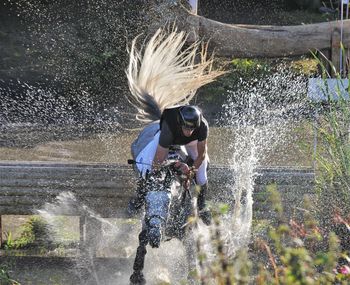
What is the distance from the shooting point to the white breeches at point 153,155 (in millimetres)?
6496

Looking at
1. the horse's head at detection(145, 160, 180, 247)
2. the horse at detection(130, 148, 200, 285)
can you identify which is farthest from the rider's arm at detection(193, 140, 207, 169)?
the horse's head at detection(145, 160, 180, 247)

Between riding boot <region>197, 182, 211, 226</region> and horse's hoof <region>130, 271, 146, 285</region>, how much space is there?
33.7 inches

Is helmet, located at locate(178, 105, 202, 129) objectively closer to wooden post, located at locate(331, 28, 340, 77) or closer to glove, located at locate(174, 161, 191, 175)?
glove, located at locate(174, 161, 191, 175)

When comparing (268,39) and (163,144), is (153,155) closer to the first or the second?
(163,144)

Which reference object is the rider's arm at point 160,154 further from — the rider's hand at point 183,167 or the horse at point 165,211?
the rider's hand at point 183,167

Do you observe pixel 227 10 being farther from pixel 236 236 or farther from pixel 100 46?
pixel 236 236

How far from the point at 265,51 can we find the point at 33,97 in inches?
166

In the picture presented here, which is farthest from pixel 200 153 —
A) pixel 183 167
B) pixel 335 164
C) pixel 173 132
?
pixel 335 164

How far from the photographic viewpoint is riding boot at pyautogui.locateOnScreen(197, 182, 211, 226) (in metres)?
6.52

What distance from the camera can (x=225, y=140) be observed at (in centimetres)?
998

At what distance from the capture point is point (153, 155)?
6.54 meters

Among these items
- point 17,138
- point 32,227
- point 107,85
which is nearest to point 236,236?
point 32,227

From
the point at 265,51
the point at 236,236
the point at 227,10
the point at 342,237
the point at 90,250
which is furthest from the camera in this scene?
the point at 227,10

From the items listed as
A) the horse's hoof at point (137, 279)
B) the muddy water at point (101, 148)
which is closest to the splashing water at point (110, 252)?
the horse's hoof at point (137, 279)
